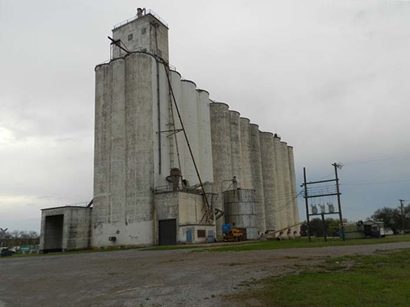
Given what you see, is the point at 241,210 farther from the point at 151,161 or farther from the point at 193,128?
the point at 151,161

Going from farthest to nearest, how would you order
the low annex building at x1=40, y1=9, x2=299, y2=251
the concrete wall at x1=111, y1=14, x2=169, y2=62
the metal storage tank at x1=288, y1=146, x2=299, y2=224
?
the metal storage tank at x1=288, y1=146, x2=299, y2=224, the concrete wall at x1=111, y1=14, x2=169, y2=62, the low annex building at x1=40, y1=9, x2=299, y2=251

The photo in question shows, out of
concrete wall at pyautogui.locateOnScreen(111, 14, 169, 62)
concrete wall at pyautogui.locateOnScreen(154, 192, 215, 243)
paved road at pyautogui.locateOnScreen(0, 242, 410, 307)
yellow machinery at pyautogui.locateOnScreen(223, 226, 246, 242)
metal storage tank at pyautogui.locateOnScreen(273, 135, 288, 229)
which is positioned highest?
concrete wall at pyautogui.locateOnScreen(111, 14, 169, 62)

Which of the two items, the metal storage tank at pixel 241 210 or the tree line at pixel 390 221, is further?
the tree line at pixel 390 221

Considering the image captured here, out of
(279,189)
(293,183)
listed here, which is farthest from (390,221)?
(279,189)

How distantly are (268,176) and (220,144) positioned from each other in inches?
786

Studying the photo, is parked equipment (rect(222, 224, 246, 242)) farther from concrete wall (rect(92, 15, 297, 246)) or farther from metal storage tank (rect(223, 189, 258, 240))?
concrete wall (rect(92, 15, 297, 246))

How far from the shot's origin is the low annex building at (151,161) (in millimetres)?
49250

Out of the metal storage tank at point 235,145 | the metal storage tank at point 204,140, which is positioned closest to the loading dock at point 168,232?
the metal storage tank at point 204,140

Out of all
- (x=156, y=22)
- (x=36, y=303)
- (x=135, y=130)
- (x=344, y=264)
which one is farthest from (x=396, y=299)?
(x=156, y=22)

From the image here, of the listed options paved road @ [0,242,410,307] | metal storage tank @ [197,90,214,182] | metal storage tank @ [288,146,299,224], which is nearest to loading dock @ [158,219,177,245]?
metal storage tank @ [197,90,214,182]

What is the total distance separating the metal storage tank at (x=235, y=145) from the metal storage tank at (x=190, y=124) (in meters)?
8.58

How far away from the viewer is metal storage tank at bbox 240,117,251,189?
68062 millimetres

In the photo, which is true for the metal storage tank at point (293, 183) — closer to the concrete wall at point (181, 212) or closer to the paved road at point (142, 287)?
the concrete wall at point (181, 212)

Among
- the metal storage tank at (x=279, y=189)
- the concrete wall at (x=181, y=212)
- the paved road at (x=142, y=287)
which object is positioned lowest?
the paved road at (x=142, y=287)
